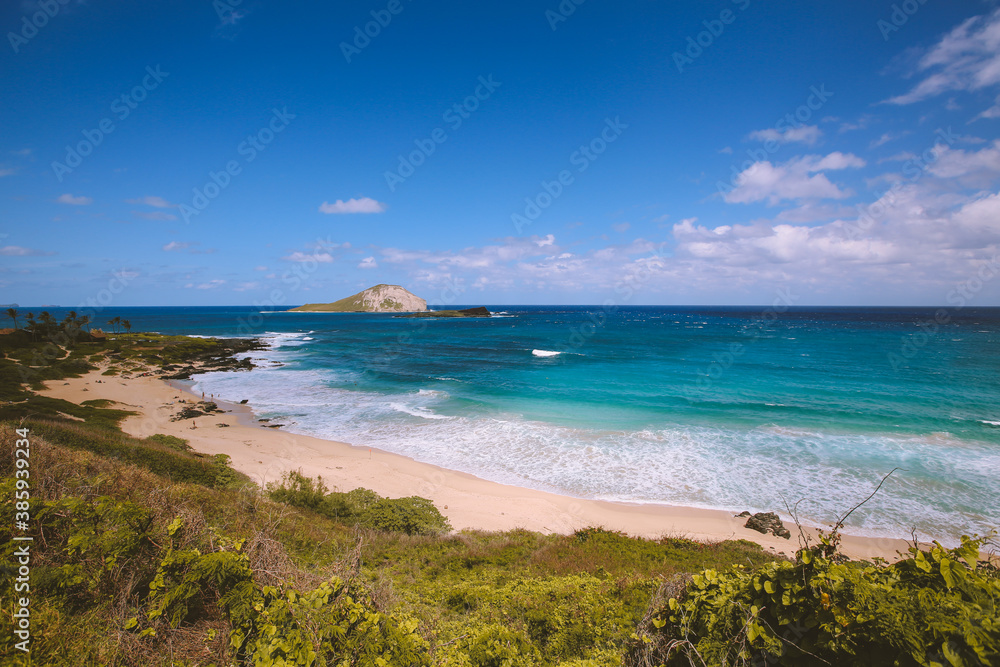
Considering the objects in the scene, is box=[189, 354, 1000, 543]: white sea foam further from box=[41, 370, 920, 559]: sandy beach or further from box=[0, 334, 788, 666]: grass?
box=[0, 334, 788, 666]: grass

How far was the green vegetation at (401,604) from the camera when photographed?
3389 millimetres

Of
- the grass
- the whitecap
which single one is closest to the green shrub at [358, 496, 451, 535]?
the grass

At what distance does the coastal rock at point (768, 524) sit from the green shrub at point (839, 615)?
11.2 meters

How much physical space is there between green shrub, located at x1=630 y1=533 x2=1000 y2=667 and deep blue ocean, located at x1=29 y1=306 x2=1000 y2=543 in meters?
12.4

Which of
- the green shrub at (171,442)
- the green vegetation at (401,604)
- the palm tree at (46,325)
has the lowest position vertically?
the green shrub at (171,442)

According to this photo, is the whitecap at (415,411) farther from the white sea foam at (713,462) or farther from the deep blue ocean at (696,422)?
the deep blue ocean at (696,422)

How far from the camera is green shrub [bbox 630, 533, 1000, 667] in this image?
9.62ft

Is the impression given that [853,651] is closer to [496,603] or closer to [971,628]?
[971,628]

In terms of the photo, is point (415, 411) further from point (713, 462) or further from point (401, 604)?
point (401, 604)

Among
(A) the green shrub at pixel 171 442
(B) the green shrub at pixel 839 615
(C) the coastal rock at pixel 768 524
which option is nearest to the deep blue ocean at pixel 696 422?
(C) the coastal rock at pixel 768 524

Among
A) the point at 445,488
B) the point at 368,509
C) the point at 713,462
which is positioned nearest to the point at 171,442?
the point at 368,509

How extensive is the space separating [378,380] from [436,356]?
15222 mm

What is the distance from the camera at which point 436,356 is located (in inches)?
2120

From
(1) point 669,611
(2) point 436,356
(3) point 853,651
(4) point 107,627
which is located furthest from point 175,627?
(2) point 436,356
